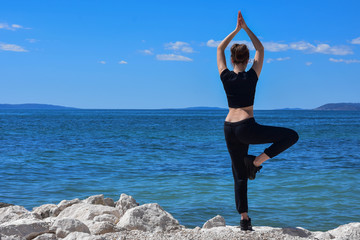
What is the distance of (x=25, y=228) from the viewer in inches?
211

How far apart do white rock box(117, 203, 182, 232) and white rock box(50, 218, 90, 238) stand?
0.57 metres

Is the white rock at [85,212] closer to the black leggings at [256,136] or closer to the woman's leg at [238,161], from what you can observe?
the woman's leg at [238,161]

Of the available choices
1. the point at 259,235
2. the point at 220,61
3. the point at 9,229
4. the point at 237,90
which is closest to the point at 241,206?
the point at 259,235

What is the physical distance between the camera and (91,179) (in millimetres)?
13047

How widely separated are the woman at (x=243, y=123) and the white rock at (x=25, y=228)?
2.55m

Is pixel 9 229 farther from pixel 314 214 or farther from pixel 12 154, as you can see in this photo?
pixel 12 154

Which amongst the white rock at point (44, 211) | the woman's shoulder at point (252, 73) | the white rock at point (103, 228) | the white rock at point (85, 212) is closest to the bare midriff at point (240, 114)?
the woman's shoulder at point (252, 73)

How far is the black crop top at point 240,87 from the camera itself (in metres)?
4.57

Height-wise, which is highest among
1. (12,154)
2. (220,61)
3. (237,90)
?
(220,61)

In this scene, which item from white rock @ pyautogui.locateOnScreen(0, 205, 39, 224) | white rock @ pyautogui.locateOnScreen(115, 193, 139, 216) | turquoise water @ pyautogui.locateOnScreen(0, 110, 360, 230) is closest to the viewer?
white rock @ pyautogui.locateOnScreen(0, 205, 39, 224)

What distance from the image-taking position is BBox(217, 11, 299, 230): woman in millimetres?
4469

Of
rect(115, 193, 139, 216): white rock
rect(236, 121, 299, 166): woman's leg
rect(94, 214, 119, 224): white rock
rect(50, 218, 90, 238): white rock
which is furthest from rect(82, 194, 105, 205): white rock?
rect(236, 121, 299, 166): woman's leg

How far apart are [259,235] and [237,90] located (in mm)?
1598

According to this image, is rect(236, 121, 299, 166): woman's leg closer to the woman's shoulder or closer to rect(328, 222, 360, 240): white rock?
the woman's shoulder
